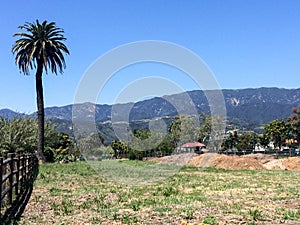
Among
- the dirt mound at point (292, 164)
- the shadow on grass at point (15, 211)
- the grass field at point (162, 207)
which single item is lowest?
the dirt mound at point (292, 164)

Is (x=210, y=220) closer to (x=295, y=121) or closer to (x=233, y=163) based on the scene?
(x=233, y=163)

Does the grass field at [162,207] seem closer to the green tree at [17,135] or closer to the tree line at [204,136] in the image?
the green tree at [17,135]

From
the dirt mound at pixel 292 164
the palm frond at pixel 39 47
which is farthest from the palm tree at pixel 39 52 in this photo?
the dirt mound at pixel 292 164

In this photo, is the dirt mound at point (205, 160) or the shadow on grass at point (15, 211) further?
the dirt mound at point (205, 160)

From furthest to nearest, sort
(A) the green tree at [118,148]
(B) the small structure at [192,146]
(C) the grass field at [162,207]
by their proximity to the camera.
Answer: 1. (A) the green tree at [118,148]
2. (B) the small structure at [192,146]
3. (C) the grass field at [162,207]

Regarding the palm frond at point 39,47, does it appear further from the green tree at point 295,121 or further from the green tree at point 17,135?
the green tree at point 295,121

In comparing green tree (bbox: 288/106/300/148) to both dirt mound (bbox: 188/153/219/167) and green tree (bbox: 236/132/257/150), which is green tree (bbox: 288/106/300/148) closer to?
green tree (bbox: 236/132/257/150)

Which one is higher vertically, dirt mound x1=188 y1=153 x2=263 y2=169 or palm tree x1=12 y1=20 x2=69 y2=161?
palm tree x1=12 y1=20 x2=69 y2=161

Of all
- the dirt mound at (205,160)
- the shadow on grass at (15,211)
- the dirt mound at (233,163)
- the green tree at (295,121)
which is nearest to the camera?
the shadow on grass at (15,211)

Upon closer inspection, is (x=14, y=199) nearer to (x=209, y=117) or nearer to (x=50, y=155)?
(x=50, y=155)

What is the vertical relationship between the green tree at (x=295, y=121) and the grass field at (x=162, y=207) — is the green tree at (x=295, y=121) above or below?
above

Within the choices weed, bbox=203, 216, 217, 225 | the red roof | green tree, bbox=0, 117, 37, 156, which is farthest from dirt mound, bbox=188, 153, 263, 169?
the red roof

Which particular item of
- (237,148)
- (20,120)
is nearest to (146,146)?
(237,148)

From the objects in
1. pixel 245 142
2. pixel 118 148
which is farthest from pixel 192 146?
pixel 118 148
